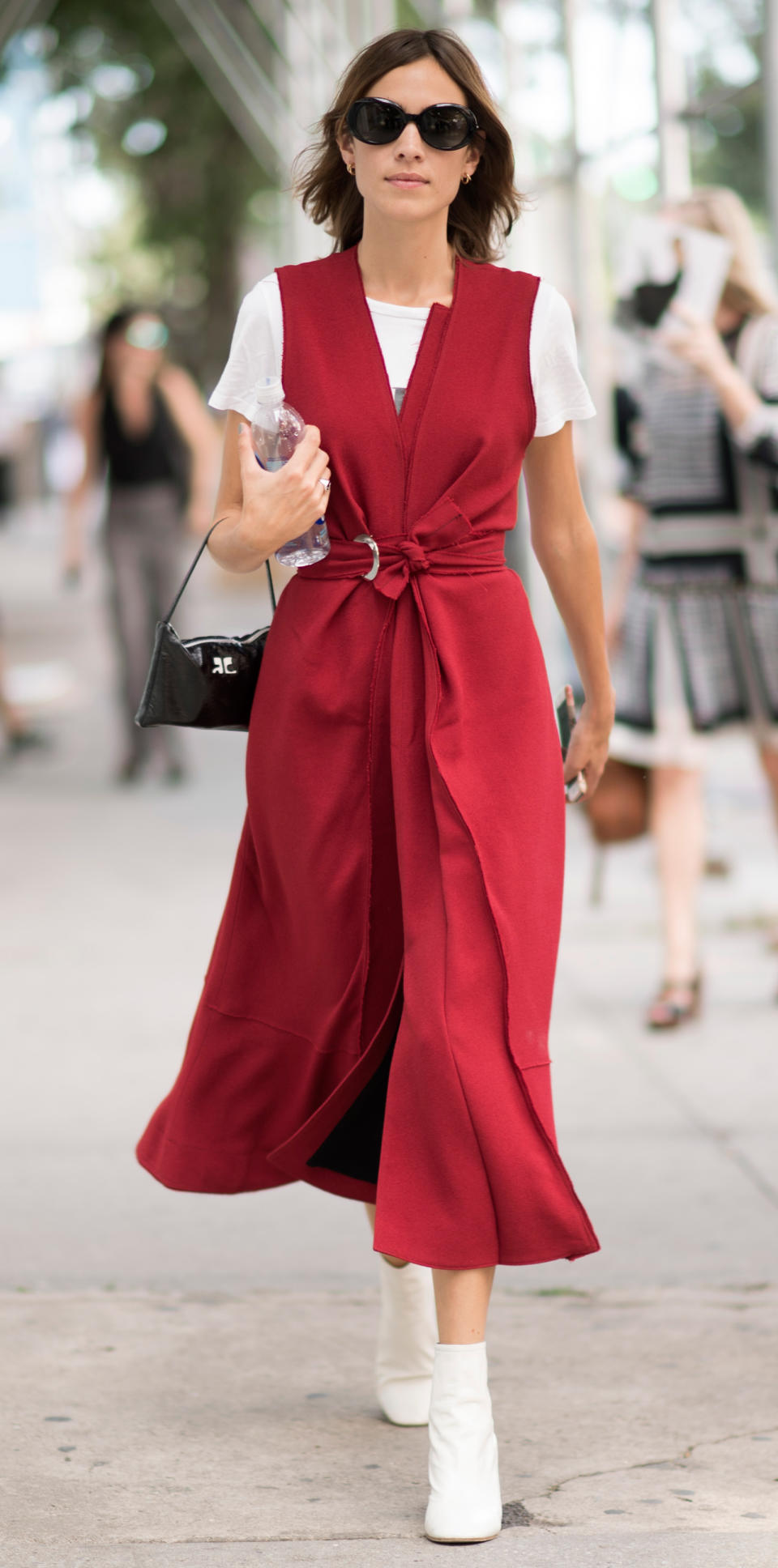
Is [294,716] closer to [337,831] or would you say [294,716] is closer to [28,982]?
[337,831]

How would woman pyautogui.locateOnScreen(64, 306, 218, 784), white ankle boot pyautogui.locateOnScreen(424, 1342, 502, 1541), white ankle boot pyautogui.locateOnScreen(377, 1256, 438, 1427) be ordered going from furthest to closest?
woman pyautogui.locateOnScreen(64, 306, 218, 784)
white ankle boot pyautogui.locateOnScreen(377, 1256, 438, 1427)
white ankle boot pyautogui.locateOnScreen(424, 1342, 502, 1541)

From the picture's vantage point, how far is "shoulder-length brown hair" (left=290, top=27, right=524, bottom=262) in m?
2.87

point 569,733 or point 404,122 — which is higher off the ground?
point 404,122

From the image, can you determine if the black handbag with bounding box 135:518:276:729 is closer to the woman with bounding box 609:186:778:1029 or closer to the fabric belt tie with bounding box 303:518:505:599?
the fabric belt tie with bounding box 303:518:505:599

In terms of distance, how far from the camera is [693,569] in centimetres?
536

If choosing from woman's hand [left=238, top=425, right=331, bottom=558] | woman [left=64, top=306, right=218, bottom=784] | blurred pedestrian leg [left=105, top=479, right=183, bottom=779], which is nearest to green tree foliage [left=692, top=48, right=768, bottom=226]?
woman [left=64, top=306, right=218, bottom=784]

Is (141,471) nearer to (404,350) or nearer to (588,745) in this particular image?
(588,745)

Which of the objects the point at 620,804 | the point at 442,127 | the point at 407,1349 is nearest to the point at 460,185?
the point at 442,127

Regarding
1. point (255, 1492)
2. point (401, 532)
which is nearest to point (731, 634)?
point (401, 532)

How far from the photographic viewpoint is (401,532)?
2.82m

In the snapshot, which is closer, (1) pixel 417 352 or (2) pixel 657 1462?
(1) pixel 417 352

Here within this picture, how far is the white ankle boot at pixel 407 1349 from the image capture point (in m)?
3.10

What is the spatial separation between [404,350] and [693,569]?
2643mm

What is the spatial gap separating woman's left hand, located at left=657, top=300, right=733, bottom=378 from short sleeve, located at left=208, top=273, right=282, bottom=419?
2.39 meters
